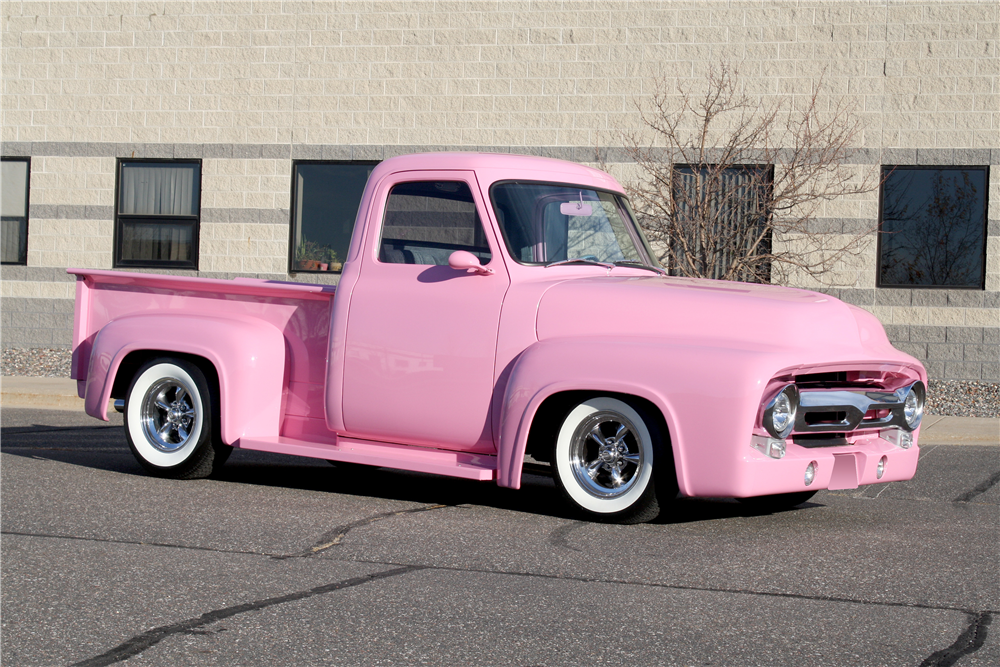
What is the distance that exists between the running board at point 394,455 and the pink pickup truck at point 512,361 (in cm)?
2

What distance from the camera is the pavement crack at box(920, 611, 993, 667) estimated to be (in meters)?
4.01

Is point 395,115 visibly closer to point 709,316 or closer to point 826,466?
point 709,316

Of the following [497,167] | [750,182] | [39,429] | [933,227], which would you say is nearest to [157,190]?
[39,429]

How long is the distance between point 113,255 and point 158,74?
291cm

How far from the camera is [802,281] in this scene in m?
15.8

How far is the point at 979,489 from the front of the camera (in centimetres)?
847

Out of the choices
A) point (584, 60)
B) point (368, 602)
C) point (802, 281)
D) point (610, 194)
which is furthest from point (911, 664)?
point (584, 60)

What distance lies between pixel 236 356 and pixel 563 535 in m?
2.69

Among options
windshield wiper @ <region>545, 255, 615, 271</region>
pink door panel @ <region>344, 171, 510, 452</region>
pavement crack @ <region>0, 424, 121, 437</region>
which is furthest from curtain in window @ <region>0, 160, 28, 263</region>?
windshield wiper @ <region>545, 255, 615, 271</region>

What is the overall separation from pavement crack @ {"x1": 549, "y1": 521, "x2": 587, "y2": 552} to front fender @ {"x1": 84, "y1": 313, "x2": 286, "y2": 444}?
7.58 feet

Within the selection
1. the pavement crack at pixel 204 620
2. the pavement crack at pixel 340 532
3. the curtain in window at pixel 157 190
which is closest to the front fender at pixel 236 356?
the pavement crack at pixel 340 532

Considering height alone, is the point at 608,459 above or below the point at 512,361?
below

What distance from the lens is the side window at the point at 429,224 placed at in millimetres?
7320

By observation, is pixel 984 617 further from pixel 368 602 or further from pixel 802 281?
pixel 802 281
